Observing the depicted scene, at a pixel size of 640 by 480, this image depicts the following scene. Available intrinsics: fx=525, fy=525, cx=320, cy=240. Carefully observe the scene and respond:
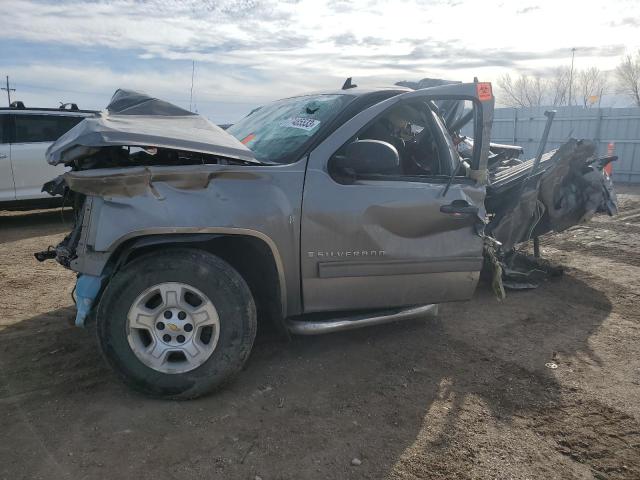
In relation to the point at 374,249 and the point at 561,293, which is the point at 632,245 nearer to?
the point at 561,293

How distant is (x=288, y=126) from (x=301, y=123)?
0.43 ft

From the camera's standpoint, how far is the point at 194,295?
3.17 m

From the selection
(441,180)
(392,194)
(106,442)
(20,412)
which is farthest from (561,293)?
(20,412)

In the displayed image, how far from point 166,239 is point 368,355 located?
169 centimetres

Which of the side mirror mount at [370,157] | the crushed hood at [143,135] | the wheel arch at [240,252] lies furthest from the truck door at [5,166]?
the side mirror mount at [370,157]

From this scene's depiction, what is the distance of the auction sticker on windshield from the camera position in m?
3.64

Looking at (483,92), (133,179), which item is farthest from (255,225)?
(483,92)

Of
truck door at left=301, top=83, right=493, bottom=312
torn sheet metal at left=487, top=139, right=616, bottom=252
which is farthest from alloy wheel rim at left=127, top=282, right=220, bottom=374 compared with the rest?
torn sheet metal at left=487, top=139, right=616, bottom=252

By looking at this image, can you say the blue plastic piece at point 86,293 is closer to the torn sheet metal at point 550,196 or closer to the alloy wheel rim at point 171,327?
the alloy wheel rim at point 171,327

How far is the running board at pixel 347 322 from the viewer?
342 cm

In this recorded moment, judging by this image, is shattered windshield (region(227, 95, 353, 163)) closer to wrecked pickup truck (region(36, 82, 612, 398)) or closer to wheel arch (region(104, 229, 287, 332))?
wrecked pickup truck (region(36, 82, 612, 398))

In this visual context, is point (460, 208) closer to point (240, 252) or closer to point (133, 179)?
point (240, 252)

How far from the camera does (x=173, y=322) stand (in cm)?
310

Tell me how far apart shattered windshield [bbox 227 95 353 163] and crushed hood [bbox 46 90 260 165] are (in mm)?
270
